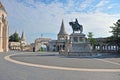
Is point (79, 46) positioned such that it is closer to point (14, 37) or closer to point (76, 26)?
point (76, 26)

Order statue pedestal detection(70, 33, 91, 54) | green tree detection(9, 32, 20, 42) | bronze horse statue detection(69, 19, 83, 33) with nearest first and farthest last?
statue pedestal detection(70, 33, 91, 54) → bronze horse statue detection(69, 19, 83, 33) → green tree detection(9, 32, 20, 42)

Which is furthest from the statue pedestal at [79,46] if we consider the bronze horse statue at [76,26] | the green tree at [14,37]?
the green tree at [14,37]

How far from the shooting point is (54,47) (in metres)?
102

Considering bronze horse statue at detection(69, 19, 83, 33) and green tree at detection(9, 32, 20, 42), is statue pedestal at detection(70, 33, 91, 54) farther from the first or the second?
green tree at detection(9, 32, 20, 42)

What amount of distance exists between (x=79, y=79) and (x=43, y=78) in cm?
229

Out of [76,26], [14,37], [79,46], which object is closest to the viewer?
[79,46]

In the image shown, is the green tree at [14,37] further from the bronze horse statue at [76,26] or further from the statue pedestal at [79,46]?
the statue pedestal at [79,46]

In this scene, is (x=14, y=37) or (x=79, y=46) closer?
(x=79, y=46)

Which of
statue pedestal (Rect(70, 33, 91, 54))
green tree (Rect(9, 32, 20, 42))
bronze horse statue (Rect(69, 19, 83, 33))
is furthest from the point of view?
green tree (Rect(9, 32, 20, 42))

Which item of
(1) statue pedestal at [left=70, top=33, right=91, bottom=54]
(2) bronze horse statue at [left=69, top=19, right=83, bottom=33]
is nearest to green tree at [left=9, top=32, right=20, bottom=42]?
(2) bronze horse statue at [left=69, top=19, right=83, bottom=33]

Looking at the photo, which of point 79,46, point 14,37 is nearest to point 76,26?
point 79,46

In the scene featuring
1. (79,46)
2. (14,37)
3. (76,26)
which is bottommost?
(79,46)

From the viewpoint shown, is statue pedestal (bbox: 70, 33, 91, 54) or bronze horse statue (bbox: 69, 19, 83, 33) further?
bronze horse statue (bbox: 69, 19, 83, 33)

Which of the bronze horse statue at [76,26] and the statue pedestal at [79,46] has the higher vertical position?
the bronze horse statue at [76,26]
